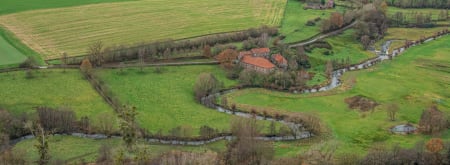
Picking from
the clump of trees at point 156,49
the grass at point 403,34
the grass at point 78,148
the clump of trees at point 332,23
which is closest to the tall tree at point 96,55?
the clump of trees at point 156,49

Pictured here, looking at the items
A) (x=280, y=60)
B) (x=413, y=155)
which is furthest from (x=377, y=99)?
(x=413, y=155)

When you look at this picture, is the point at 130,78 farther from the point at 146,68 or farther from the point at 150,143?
the point at 150,143

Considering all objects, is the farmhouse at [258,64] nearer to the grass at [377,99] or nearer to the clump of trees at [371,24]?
the grass at [377,99]

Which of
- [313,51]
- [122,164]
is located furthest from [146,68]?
[122,164]

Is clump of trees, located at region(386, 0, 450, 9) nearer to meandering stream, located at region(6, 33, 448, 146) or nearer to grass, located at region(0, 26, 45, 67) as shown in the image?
meandering stream, located at region(6, 33, 448, 146)

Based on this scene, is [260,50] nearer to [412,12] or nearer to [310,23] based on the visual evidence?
[310,23]

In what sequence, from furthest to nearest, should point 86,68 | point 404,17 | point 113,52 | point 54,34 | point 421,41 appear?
point 404,17
point 421,41
point 54,34
point 113,52
point 86,68
